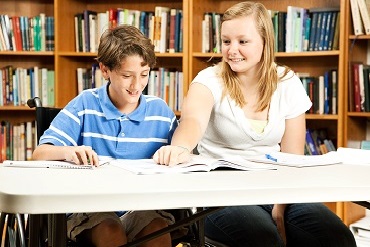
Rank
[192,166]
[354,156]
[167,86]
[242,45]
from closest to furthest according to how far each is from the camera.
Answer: [192,166], [354,156], [242,45], [167,86]

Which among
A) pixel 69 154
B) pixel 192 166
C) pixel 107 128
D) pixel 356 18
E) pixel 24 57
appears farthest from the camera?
pixel 24 57

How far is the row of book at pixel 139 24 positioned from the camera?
13.4 ft

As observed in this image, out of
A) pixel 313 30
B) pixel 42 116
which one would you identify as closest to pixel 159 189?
pixel 42 116

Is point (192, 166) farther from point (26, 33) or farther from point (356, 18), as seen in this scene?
point (26, 33)

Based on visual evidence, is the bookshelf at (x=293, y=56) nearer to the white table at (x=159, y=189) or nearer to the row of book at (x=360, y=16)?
the row of book at (x=360, y=16)

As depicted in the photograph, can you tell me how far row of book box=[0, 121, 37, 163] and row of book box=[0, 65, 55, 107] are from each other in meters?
0.17

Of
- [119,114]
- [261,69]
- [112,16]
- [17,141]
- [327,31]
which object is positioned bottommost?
[17,141]

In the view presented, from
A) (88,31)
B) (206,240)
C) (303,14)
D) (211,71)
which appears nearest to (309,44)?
(303,14)

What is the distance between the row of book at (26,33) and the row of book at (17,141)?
0.50 meters

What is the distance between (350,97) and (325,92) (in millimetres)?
161

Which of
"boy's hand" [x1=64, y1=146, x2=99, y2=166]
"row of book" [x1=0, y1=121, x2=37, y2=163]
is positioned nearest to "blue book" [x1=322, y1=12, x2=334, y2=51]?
"row of book" [x1=0, y1=121, x2=37, y2=163]

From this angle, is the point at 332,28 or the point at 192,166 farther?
the point at 332,28

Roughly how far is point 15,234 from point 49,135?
301mm

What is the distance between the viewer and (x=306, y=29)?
3881 millimetres
